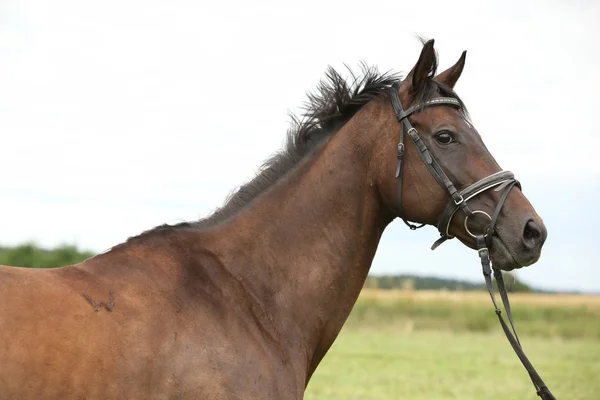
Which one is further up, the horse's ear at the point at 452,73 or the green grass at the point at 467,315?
the horse's ear at the point at 452,73

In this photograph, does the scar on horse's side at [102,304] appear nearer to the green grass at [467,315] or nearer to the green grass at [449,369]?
the green grass at [449,369]

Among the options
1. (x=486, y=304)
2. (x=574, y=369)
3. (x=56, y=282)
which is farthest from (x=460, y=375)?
(x=486, y=304)

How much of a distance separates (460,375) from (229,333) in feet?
47.5

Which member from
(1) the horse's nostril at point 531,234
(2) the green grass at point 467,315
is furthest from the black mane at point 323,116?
(2) the green grass at point 467,315

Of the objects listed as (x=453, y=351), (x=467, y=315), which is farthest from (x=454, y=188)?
(x=467, y=315)

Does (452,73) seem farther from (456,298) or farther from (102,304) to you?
(456,298)

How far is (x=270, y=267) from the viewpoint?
4.75m

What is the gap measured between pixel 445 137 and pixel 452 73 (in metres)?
0.62

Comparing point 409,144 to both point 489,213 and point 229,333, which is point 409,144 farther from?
point 229,333

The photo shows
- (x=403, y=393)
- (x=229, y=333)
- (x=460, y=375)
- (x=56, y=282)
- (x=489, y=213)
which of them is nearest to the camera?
(x=56, y=282)

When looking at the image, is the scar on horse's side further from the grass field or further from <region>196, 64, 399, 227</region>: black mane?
the grass field

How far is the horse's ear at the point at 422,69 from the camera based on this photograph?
483 cm

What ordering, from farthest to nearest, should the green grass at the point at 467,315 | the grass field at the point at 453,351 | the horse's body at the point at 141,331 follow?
the green grass at the point at 467,315
the grass field at the point at 453,351
the horse's body at the point at 141,331

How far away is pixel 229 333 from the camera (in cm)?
433
